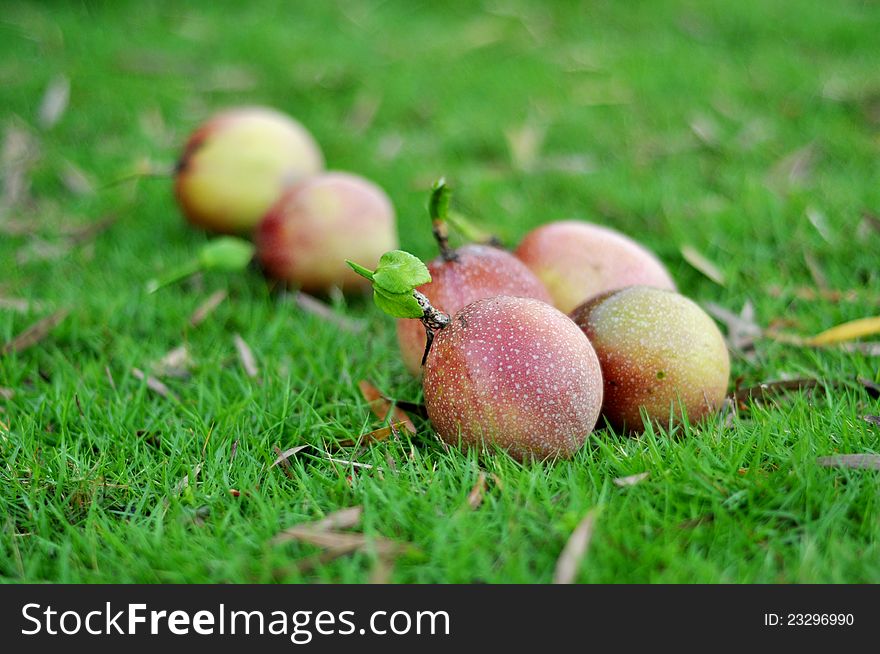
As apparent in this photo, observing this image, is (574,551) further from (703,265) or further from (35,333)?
(35,333)

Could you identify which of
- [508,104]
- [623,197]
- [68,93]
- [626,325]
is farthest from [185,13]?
[626,325]

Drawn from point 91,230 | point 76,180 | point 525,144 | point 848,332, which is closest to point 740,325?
point 848,332

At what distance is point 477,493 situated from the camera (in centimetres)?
165

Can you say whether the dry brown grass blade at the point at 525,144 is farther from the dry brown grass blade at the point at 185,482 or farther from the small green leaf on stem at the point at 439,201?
the dry brown grass blade at the point at 185,482

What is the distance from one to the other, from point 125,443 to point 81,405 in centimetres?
22

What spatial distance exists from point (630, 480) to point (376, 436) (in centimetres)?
60

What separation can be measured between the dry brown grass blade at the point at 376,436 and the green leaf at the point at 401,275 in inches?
15.1

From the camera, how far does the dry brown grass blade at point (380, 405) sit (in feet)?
6.43

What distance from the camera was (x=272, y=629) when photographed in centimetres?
141

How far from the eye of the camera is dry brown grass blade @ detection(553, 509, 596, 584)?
4.65ft

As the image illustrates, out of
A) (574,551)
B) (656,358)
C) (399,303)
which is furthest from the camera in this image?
(656,358)

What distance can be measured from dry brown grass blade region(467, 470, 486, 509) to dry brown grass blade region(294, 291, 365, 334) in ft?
3.17

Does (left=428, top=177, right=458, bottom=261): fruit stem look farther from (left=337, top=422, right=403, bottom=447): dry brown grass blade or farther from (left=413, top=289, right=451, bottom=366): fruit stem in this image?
(left=337, top=422, right=403, bottom=447): dry brown grass blade

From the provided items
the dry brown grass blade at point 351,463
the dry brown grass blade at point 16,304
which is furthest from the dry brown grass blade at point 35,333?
the dry brown grass blade at point 351,463
